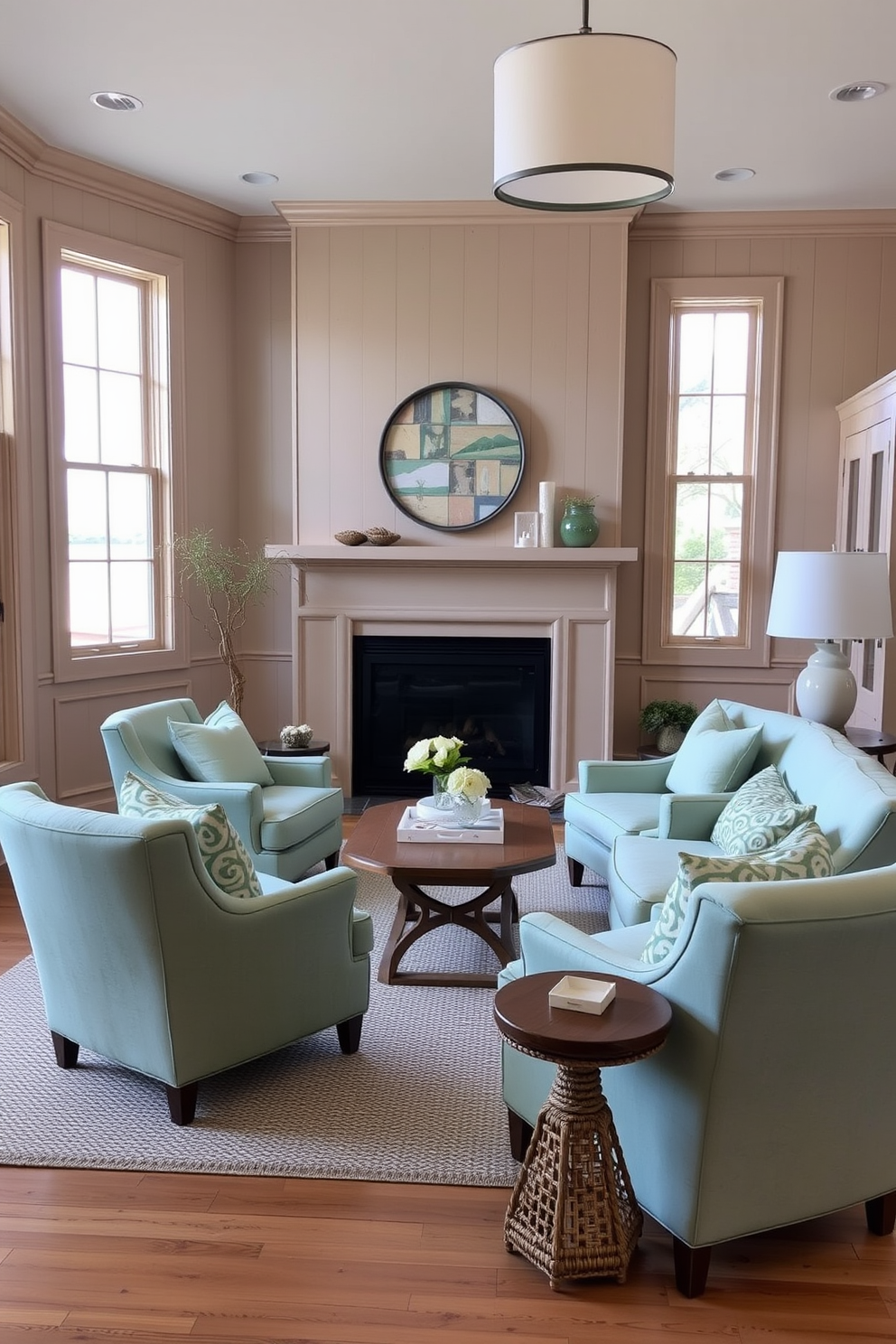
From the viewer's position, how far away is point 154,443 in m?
5.97

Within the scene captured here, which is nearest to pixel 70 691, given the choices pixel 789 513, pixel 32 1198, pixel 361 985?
pixel 361 985

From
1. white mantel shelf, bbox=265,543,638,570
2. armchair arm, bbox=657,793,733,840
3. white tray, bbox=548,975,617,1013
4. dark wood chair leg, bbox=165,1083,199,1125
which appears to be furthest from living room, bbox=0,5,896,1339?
white tray, bbox=548,975,617,1013

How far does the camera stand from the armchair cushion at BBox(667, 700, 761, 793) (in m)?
3.96

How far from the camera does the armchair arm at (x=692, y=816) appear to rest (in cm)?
379

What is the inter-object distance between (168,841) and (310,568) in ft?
12.0

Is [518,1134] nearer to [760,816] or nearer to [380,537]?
[760,816]

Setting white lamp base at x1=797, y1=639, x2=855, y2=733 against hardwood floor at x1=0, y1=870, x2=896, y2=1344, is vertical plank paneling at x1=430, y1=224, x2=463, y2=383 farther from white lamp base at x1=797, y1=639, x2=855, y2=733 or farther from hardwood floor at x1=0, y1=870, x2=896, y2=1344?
hardwood floor at x1=0, y1=870, x2=896, y2=1344

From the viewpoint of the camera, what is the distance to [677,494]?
20.7ft

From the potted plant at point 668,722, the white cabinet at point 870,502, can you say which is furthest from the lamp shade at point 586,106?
the potted plant at point 668,722

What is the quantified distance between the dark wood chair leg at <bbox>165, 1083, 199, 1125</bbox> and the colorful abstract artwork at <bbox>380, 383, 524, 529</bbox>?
3842 millimetres

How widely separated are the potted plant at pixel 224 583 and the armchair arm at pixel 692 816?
298cm

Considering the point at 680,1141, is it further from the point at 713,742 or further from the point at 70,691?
the point at 70,691

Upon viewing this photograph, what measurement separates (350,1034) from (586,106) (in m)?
2.48

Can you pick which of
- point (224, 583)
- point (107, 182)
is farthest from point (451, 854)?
point (107, 182)
